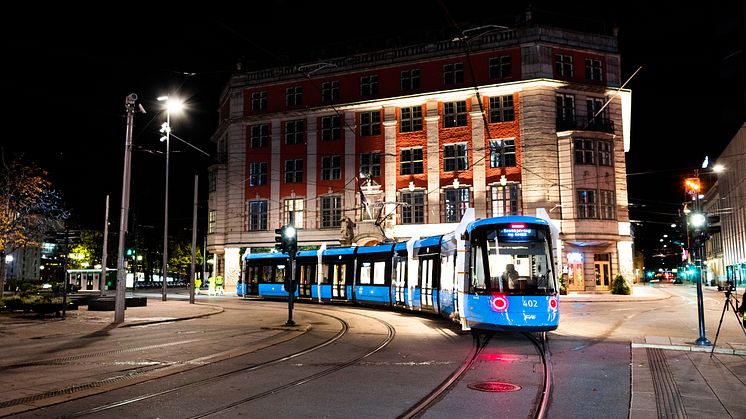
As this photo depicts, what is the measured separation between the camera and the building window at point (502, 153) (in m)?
42.5

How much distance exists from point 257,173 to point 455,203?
17442 mm

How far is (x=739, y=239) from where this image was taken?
66.4 meters

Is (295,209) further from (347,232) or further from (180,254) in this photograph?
(180,254)

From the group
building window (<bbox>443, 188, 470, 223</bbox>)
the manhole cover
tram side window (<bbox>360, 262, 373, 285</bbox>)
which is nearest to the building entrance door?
building window (<bbox>443, 188, 470, 223</bbox>)

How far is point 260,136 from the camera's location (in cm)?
5072

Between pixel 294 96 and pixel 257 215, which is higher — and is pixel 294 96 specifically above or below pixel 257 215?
above

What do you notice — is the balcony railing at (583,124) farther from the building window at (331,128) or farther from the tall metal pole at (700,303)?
the tall metal pole at (700,303)

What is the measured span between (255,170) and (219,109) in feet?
35.0

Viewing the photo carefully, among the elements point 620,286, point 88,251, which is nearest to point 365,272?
point 620,286

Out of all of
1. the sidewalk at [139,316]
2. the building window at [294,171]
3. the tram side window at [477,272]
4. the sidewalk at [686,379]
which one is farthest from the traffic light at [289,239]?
the building window at [294,171]

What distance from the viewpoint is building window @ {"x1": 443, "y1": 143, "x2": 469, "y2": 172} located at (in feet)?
144

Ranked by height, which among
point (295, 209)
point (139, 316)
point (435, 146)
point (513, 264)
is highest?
point (435, 146)

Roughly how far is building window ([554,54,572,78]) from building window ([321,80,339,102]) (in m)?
17.0

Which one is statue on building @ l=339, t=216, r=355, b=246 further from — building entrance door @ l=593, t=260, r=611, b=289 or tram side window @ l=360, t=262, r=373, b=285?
building entrance door @ l=593, t=260, r=611, b=289
